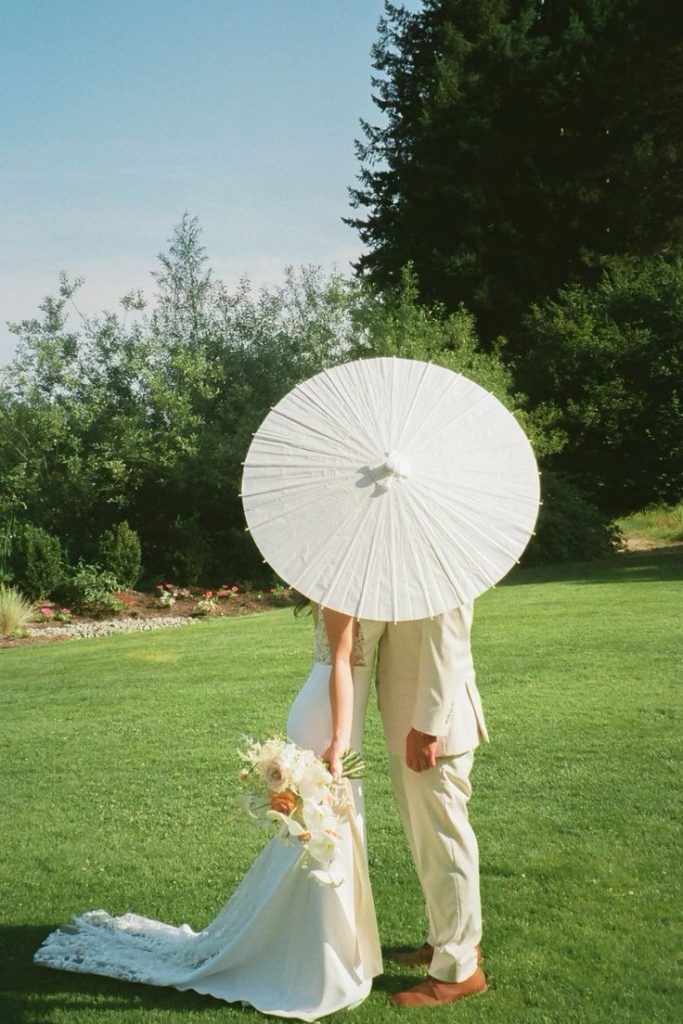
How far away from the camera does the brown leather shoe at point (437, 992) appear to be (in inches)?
144

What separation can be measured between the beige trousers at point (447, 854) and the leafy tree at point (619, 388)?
1692 cm

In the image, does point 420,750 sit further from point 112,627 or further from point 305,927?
point 112,627

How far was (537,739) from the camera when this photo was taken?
7168mm

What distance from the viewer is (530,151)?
28.0 metres

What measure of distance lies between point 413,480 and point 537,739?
4.25m

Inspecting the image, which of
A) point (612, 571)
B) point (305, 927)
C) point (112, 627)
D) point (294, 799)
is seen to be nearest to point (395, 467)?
point (294, 799)

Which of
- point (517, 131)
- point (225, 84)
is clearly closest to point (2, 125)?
point (225, 84)

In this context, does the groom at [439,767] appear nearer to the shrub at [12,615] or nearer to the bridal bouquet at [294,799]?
the bridal bouquet at [294,799]

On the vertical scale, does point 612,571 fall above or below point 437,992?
above

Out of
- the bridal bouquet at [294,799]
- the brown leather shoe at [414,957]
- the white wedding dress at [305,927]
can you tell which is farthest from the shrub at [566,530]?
the bridal bouquet at [294,799]

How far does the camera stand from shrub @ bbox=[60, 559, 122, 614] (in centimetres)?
1585

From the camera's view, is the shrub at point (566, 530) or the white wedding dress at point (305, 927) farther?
the shrub at point (566, 530)

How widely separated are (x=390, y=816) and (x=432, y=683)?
264 cm

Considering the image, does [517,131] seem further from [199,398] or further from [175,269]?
[199,398]
